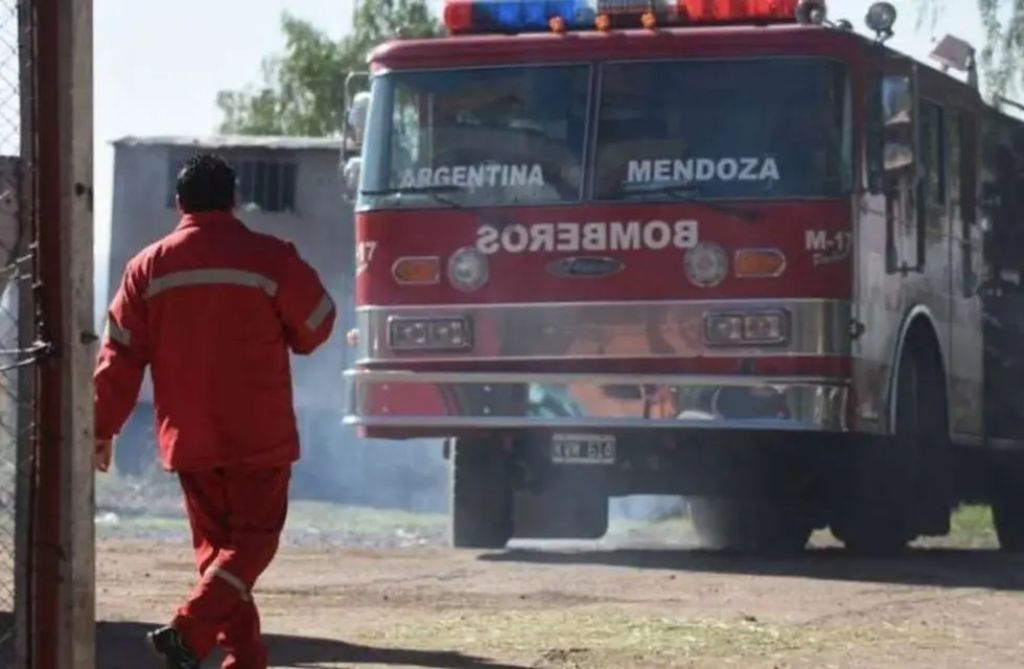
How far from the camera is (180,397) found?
8.30 metres

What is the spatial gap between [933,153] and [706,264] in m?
2.22

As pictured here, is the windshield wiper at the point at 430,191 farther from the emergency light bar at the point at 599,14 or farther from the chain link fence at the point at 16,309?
the chain link fence at the point at 16,309

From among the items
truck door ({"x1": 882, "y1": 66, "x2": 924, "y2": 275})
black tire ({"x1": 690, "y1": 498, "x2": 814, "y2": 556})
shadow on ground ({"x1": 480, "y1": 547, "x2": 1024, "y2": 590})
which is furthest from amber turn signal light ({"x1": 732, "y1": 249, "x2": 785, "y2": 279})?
black tire ({"x1": 690, "y1": 498, "x2": 814, "y2": 556})

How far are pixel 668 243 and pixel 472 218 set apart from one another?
1.12 meters

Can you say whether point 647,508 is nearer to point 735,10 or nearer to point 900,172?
point 900,172

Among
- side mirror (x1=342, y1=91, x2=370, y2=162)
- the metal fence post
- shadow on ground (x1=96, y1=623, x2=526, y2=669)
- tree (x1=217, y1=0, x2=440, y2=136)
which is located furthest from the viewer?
tree (x1=217, y1=0, x2=440, y2=136)

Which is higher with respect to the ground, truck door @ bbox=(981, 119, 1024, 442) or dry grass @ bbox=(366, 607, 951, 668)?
truck door @ bbox=(981, 119, 1024, 442)

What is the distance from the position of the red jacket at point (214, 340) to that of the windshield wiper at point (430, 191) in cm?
651

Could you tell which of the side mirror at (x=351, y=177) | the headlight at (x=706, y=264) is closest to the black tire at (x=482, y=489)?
the side mirror at (x=351, y=177)

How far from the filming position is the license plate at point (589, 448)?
14852mm

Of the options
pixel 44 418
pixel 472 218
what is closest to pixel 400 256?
pixel 472 218

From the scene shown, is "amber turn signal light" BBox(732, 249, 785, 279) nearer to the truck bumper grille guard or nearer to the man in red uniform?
the truck bumper grille guard

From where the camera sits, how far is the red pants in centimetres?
816

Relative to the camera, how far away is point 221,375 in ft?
27.1
